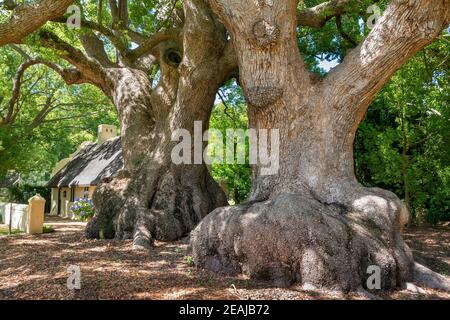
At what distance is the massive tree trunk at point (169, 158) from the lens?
10438 millimetres

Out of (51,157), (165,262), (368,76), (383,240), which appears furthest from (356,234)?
(51,157)

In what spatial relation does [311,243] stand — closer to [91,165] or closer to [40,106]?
[91,165]

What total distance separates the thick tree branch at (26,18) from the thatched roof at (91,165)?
1493 centimetres

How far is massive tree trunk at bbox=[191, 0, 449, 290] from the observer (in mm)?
6203

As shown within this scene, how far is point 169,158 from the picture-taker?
11109 mm

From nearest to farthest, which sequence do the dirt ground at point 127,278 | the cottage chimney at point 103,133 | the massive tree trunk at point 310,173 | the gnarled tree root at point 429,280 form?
the dirt ground at point 127,278 < the massive tree trunk at point 310,173 < the gnarled tree root at point 429,280 < the cottage chimney at point 103,133

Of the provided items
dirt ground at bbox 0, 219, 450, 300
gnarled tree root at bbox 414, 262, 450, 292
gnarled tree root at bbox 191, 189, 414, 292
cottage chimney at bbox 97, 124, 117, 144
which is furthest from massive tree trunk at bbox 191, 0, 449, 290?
cottage chimney at bbox 97, 124, 117, 144

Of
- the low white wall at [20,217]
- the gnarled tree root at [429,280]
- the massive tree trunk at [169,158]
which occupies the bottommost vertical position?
the gnarled tree root at [429,280]

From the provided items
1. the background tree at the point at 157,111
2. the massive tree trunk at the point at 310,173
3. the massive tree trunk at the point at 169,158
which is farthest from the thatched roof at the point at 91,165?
the massive tree trunk at the point at 310,173

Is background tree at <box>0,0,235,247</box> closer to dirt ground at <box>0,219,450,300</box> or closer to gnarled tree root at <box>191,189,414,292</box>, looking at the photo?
dirt ground at <box>0,219,450,300</box>

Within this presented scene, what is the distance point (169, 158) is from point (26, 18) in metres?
4.95

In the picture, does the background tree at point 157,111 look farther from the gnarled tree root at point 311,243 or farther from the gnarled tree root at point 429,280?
the gnarled tree root at point 429,280

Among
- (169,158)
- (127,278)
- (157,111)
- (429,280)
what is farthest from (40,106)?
(429,280)

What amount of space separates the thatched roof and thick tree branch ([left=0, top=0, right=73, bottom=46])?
14.9 meters
